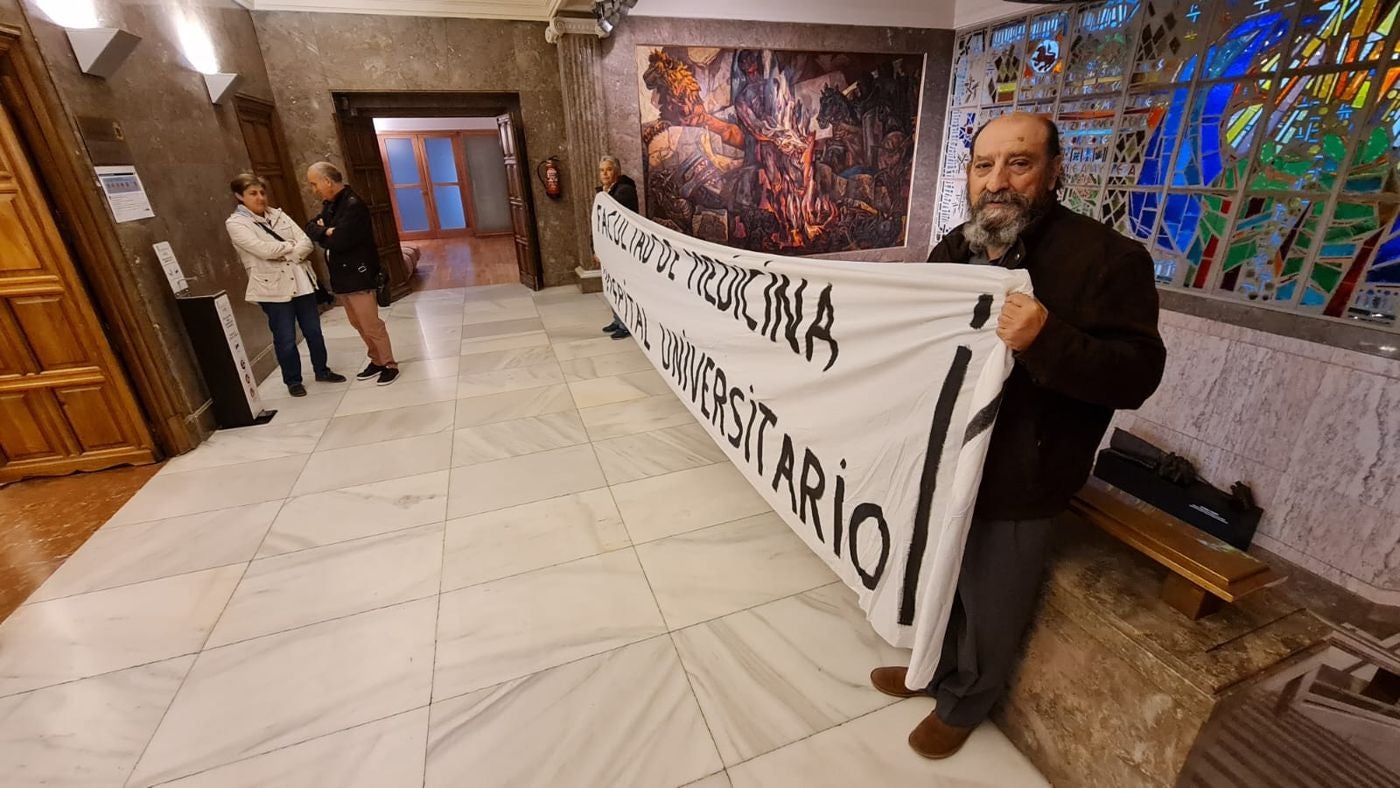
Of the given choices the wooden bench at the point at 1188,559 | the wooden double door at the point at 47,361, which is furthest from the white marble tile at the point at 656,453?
the wooden double door at the point at 47,361

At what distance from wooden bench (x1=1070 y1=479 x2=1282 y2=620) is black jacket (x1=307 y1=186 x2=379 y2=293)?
4.31 m

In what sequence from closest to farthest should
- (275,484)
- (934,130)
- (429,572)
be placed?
(429,572)
(275,484)
(934,130)

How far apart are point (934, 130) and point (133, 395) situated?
870 cm

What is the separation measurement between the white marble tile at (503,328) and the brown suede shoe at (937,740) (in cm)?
472

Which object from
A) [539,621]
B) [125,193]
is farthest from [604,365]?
[125,193]

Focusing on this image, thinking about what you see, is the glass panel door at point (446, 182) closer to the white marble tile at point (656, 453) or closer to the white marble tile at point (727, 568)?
the white marble tile at point (656, 453)

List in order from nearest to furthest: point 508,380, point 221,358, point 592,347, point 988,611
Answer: point 988,611 → point 221,358 → point 508,380 → point 592,347

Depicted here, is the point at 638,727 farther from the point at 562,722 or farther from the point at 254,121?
the point at 254,121

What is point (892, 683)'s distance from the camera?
1.76 metres

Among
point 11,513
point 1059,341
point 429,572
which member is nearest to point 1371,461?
point 1059,341

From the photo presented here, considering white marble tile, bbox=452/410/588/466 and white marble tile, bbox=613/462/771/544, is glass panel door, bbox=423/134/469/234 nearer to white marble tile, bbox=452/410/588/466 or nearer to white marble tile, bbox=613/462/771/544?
white marble tile, bbox=452/410/588/466

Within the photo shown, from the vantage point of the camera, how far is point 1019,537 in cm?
135

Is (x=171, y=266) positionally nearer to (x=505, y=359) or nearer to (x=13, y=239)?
(x=13, y=239)

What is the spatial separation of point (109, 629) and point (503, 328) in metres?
3.80
